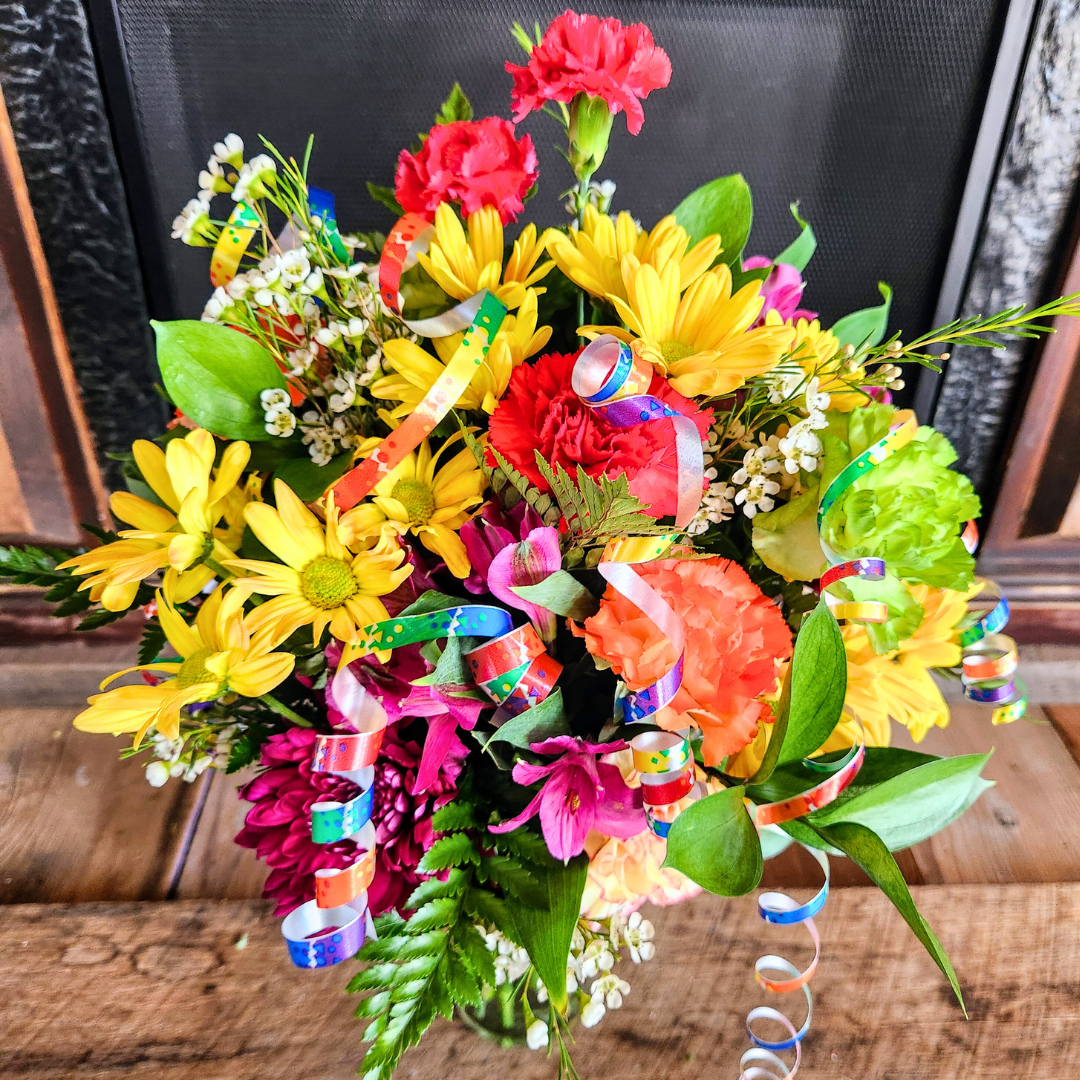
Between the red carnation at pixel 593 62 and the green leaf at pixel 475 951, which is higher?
the red carnation at pixel 593 62

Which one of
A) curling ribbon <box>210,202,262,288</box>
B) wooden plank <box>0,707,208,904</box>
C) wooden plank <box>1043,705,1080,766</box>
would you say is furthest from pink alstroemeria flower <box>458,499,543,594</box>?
wooden plank <box>1043,705,1080,766</box>

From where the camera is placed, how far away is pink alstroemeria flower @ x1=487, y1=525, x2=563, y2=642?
351 mm

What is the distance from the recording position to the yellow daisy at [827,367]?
1.40 ft

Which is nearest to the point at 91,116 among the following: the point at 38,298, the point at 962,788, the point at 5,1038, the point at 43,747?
the point at 38,298

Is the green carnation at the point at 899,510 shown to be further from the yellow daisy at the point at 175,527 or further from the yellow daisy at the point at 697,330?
the yellow daisy at the point at 175,527

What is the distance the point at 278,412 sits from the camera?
0.43 metres

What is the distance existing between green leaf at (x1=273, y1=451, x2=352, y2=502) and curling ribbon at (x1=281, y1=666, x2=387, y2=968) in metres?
0.10

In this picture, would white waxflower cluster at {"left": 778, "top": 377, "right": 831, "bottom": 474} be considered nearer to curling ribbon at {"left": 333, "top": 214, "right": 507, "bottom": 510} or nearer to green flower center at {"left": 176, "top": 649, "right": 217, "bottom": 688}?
curling ribbon at {"left": 333, "top": 214, "right": 507, "bottom": 510}

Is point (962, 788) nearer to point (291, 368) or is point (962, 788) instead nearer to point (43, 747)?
point (291, 368)

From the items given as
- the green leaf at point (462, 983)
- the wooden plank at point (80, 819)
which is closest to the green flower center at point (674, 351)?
the green leaf at point (462, 983)

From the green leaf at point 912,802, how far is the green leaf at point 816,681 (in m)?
0.05

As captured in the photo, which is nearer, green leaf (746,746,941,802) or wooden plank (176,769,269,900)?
green leaf (746,746,941,802)

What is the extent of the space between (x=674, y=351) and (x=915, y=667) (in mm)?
235

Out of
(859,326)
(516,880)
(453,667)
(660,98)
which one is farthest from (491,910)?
(660,98)
